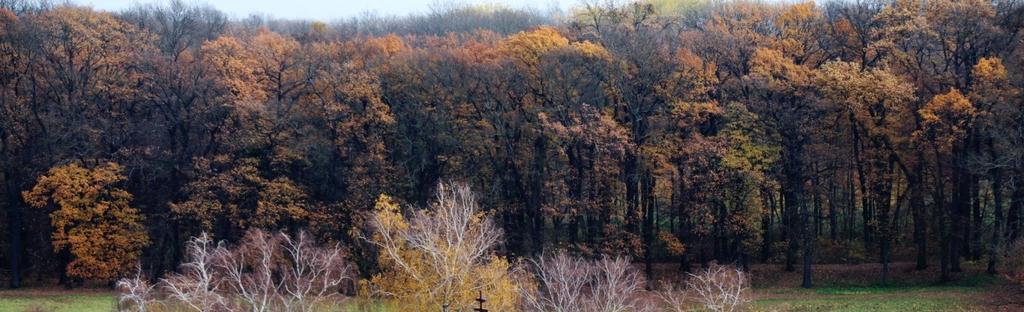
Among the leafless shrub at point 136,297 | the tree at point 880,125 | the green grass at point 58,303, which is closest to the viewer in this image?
the leafless shrub at point 136,297

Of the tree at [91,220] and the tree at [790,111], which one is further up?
the tree at [790,111]

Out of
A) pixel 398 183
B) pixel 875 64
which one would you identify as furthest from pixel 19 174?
pixel 875 64

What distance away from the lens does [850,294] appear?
3641 cm

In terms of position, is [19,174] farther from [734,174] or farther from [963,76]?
[963,76]

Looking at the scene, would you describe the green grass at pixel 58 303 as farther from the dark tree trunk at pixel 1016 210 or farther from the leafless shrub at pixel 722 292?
the dark tree trunk at pixel 1016 210

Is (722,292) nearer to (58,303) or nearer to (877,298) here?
(877,298)

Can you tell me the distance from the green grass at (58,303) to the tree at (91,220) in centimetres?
273

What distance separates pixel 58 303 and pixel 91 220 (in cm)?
749

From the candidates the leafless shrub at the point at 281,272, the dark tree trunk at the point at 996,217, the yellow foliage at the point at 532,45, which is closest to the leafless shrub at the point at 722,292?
the dark tree trunk at the point at 996,217

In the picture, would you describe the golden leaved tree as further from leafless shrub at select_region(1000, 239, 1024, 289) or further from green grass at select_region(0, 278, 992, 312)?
leafless shrub at select_region(1000, 239, 1024, 289)

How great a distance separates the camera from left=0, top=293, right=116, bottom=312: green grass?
3491 centimetres

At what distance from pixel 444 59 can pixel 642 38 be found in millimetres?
9920

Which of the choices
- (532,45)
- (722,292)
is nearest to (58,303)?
(532,45)

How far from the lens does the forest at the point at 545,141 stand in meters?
39.2
